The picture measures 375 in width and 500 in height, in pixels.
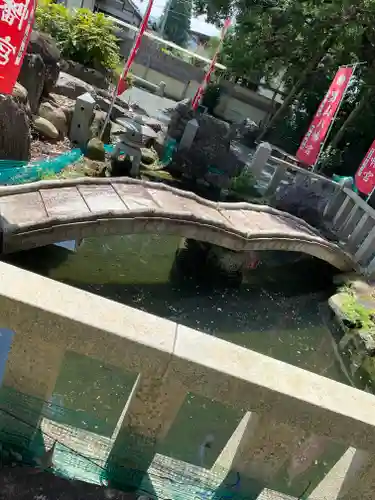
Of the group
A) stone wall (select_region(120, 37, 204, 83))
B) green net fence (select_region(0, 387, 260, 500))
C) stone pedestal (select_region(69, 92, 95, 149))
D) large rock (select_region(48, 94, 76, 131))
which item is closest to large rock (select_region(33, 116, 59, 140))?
stone pedestal (select_region(69, 92, 95, 149))

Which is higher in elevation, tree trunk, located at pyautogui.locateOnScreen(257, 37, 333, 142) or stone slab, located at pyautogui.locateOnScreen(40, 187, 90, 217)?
tree trunk, located at pyautogui.locateOnScreen(257, 37, 333, 142)

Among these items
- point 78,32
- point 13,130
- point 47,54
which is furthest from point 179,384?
point 78,32

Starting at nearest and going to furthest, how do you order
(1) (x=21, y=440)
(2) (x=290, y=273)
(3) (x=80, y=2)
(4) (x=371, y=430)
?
(4) (x=371, y=430) → (1) (x=21, y=440) → (2) (x=290, y=273) → (3) (x=80, y=2)

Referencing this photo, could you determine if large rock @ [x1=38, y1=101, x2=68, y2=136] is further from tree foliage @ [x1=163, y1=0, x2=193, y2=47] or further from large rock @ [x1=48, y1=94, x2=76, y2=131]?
tree foliage @ [x1=163, y1=0, x2=193, y2=47]

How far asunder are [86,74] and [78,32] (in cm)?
174

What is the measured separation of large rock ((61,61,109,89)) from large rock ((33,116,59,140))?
7.64 meters

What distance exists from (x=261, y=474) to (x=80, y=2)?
42.8 meters

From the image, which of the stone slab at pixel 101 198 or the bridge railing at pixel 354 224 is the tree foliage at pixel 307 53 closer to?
the bridge railing at pixel 354 224

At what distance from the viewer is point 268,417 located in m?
1.95

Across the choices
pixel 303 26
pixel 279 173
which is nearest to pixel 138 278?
pixel 279 173

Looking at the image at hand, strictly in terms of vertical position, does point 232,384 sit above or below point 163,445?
above

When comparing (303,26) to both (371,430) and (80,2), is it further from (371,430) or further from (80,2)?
(80,2)

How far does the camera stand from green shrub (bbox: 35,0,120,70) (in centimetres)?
2027

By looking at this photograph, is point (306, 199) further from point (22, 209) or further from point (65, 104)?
point (22, 209)
